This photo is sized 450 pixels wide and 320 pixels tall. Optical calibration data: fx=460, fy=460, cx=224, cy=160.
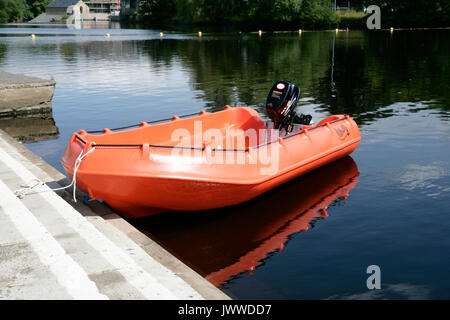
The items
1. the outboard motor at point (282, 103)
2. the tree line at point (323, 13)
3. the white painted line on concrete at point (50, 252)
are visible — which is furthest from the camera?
the tree line at point (323, 13)

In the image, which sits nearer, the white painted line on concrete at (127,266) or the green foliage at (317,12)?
the white painted line on concrete at (127,266)

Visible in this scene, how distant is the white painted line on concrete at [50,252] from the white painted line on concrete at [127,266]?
1.04ft

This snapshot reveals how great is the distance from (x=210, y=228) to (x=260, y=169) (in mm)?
1185

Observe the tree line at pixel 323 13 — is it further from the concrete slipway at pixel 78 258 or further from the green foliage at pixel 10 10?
the concrete slipway at pixel 78 258

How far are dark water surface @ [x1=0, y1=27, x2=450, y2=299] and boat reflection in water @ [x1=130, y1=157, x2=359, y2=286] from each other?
0.02 m

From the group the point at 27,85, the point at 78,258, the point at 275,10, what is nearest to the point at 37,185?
the point at 78,258

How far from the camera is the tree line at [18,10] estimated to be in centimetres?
9896

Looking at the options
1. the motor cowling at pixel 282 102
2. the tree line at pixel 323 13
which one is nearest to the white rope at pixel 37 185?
the motor cowling at pixel 282 102

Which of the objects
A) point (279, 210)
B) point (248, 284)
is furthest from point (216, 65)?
point (248, 284)

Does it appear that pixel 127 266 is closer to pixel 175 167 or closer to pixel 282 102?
pixel 175 167

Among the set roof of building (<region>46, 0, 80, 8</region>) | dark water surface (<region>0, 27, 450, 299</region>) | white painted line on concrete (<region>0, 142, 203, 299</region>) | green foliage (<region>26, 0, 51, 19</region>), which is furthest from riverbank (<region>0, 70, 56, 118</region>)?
green foliage (<region>26, 0, 51, 19</region>)

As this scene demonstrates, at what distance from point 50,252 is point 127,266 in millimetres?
886

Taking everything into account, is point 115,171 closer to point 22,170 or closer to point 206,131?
point 22,170

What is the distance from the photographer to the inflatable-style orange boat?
20.1 ft
